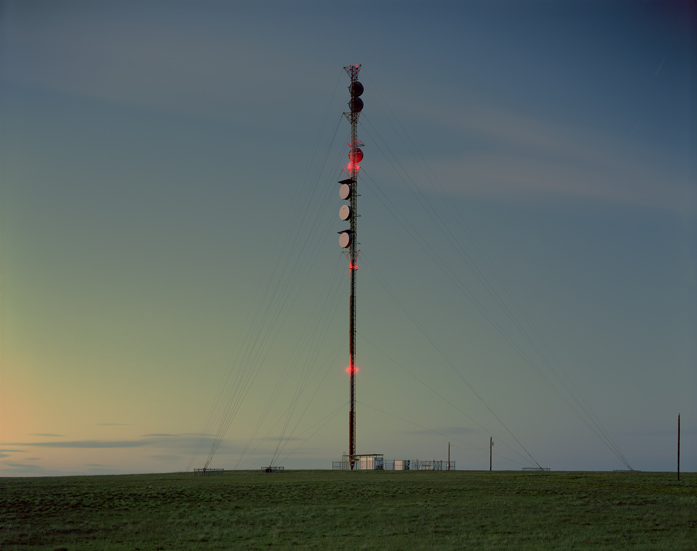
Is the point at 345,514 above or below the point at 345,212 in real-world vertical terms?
below

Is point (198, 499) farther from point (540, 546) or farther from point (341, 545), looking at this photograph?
point (540, 546)

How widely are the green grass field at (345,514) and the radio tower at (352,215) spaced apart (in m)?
14.1

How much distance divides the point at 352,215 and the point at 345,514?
123ft

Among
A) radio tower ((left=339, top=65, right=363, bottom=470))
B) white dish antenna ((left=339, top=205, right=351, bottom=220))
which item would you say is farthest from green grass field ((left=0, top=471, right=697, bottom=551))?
white dish antenna ((left=339, top=205, right=351, bottom=220))

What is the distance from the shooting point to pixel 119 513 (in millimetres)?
37406

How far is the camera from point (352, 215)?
6938 centimetres

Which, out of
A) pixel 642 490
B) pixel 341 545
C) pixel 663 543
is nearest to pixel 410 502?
pixel 341 545

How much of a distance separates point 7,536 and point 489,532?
21.9 metres

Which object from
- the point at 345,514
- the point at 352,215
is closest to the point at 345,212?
the point at 352,215

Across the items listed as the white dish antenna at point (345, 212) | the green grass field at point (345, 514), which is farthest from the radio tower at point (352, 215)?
the green grass field at point (345, 514)

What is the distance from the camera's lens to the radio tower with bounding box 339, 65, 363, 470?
67.2 metres

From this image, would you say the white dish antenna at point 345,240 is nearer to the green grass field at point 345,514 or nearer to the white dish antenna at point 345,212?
the white dish antenna at point 345,212

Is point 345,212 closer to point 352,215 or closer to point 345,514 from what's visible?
point 352,215

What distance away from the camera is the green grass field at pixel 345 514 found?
2986 cm
